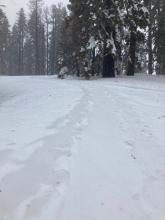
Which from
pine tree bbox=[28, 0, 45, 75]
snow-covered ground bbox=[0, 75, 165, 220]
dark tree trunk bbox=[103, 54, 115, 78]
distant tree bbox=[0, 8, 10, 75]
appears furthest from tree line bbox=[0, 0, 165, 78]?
distant tree bbox=[0, 8, 10, 75]

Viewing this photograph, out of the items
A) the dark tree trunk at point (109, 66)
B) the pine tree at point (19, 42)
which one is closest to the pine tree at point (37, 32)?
the pine tree at point (19, 42)

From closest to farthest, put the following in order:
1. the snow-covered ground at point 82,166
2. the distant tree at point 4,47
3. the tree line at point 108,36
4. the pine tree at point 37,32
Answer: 1. the snow-covered ground at point 82,166
2. the tree line at point 108,36
3. the pine tree at point 37,32
4. the distant tree at point 4,47

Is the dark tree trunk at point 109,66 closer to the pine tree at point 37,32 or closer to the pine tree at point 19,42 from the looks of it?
the pine tree at point 37,32

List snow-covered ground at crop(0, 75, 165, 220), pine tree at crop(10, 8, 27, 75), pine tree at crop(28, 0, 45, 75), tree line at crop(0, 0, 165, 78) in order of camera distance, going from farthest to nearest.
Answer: pine tree at crop(10, 8, 27, 75)
pine tree at crop(28, 0, 45, 75)
tree line at crop(0, 0, 165, 78)
snow-covered ground at crop(0, 75, 165, 220)

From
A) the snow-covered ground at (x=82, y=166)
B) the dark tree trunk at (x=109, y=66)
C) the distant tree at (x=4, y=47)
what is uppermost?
the distant tree at (x=4, y=47)

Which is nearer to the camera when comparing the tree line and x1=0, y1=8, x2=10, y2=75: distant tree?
the tree line

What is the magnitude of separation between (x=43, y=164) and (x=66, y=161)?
37 centimetres

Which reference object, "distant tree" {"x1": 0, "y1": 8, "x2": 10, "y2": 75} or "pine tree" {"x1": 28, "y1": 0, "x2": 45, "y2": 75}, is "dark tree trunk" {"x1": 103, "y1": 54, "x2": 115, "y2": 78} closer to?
"pine tree" {"x1": 28, "y1": 0, "x2": 45, "y2": 75}

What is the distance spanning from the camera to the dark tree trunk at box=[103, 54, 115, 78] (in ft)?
94.0

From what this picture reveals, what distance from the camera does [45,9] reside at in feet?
220

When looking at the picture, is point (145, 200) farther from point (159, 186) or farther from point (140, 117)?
point (140, 117)

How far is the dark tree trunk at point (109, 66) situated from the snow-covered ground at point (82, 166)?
18262 millimetres

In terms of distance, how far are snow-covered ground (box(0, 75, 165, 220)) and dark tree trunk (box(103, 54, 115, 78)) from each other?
1826cm

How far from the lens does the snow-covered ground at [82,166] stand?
5.09 meters
